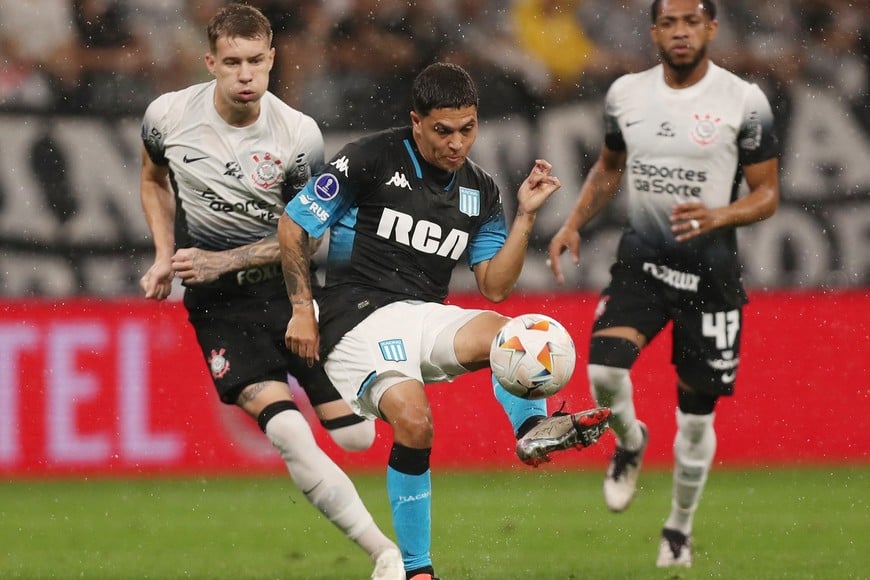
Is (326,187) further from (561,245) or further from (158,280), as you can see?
(561,245)

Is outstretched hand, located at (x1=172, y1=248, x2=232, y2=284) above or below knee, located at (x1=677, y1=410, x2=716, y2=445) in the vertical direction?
above

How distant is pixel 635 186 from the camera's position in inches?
291

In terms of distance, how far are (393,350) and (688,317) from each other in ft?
7.11

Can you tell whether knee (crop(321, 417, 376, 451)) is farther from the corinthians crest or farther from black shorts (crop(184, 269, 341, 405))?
the corinthians crest

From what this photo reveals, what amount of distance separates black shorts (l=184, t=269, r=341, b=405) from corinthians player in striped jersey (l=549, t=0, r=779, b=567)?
5.05 ft

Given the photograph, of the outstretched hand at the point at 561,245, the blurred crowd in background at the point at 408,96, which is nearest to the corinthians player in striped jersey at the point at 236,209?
the outstretched hand at the point at 561,245

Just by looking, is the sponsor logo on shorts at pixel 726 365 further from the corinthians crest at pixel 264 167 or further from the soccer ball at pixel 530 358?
the corinthians crest at pixel 264 167

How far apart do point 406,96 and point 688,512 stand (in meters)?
5.77

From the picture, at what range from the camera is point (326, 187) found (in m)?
5.71

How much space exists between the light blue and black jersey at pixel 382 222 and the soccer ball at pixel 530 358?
1.70 feet

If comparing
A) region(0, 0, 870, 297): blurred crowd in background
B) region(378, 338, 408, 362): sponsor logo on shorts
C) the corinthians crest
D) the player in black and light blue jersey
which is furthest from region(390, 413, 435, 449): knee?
region(0, 0, 870, 297): blurred crowd in background

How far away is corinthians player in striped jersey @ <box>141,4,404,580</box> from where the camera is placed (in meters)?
6.17

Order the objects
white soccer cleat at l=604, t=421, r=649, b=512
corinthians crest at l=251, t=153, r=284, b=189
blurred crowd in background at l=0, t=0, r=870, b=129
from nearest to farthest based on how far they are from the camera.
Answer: corinthians crest at l=251, t=153, r=284, b=189, white soccer cleat at l=604, t=421, r=649, b=512, blurred crowd in background at l=0, t=0, r=870, b=129

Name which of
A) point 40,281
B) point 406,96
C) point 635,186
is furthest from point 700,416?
point 40,281
